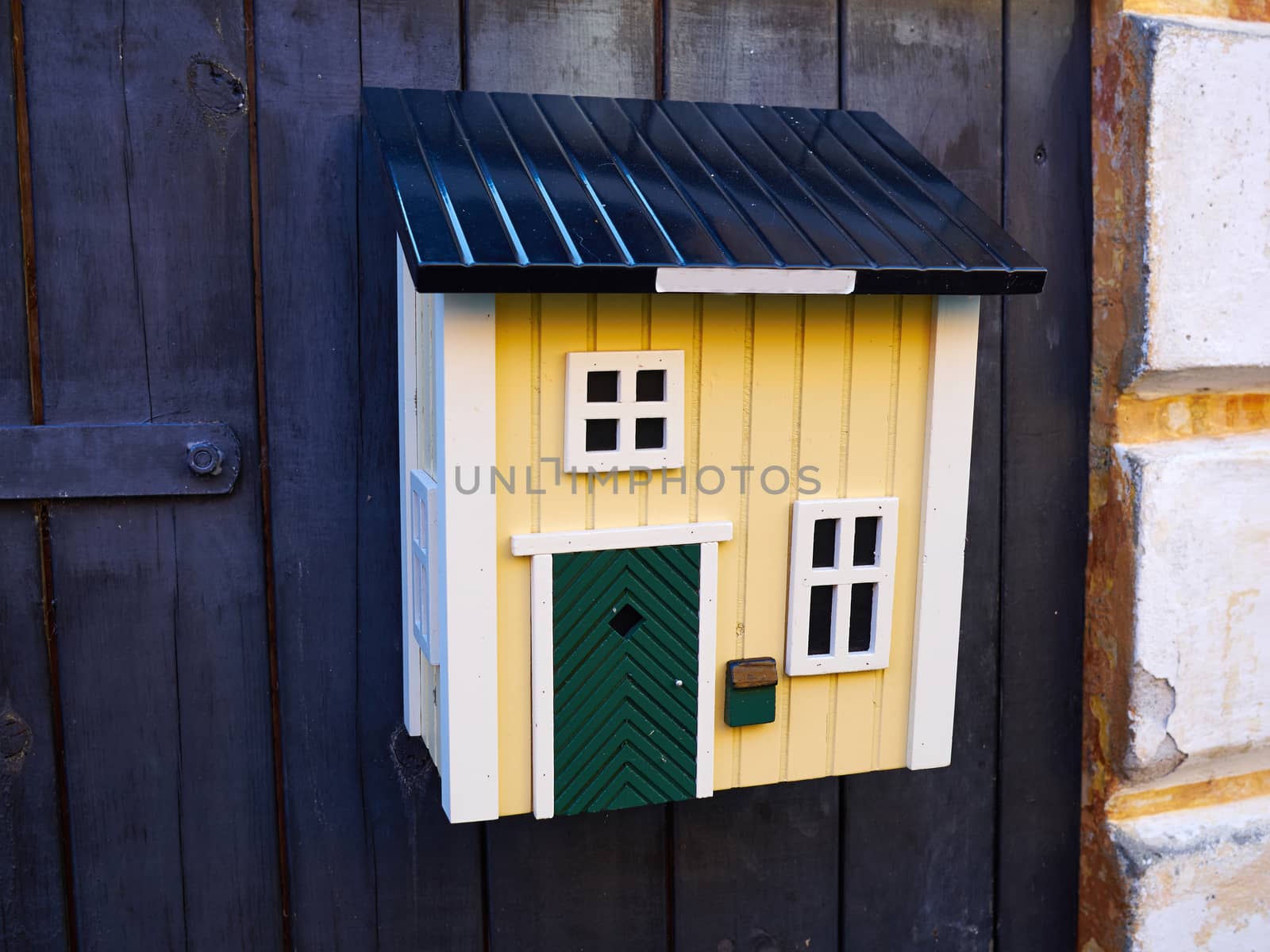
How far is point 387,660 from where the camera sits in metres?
1.27

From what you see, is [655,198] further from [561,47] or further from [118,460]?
[118,460]

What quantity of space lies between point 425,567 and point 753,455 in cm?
34

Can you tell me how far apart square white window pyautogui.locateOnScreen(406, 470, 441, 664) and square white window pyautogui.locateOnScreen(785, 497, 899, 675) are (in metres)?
0.34

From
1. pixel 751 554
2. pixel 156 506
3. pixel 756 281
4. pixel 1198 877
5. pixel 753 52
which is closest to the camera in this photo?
pixel 756 281

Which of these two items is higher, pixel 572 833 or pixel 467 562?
pixel 467 562

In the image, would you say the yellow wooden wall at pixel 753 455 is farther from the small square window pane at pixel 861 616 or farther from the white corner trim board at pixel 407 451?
the white corner trim board at pixel 407 451

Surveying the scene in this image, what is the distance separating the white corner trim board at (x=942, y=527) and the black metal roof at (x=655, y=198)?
0.07m

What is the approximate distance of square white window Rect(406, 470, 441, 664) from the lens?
104 cm

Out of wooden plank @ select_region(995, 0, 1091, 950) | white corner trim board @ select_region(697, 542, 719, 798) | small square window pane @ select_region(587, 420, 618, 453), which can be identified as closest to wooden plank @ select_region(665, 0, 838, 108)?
wooden plank @ select_region(995, 0, 1091, 950)

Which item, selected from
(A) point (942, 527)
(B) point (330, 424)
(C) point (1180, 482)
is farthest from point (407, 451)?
(C) point (1180, 482)

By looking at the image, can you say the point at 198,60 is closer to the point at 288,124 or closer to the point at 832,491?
the point at 288,124

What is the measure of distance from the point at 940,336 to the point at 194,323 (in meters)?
0.77

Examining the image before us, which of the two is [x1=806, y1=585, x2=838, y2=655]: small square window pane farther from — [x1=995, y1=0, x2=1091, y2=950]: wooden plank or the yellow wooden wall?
[x1=995, y1=0, x2=1091, y2=950]: wooden plank

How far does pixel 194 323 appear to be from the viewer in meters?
1.19
